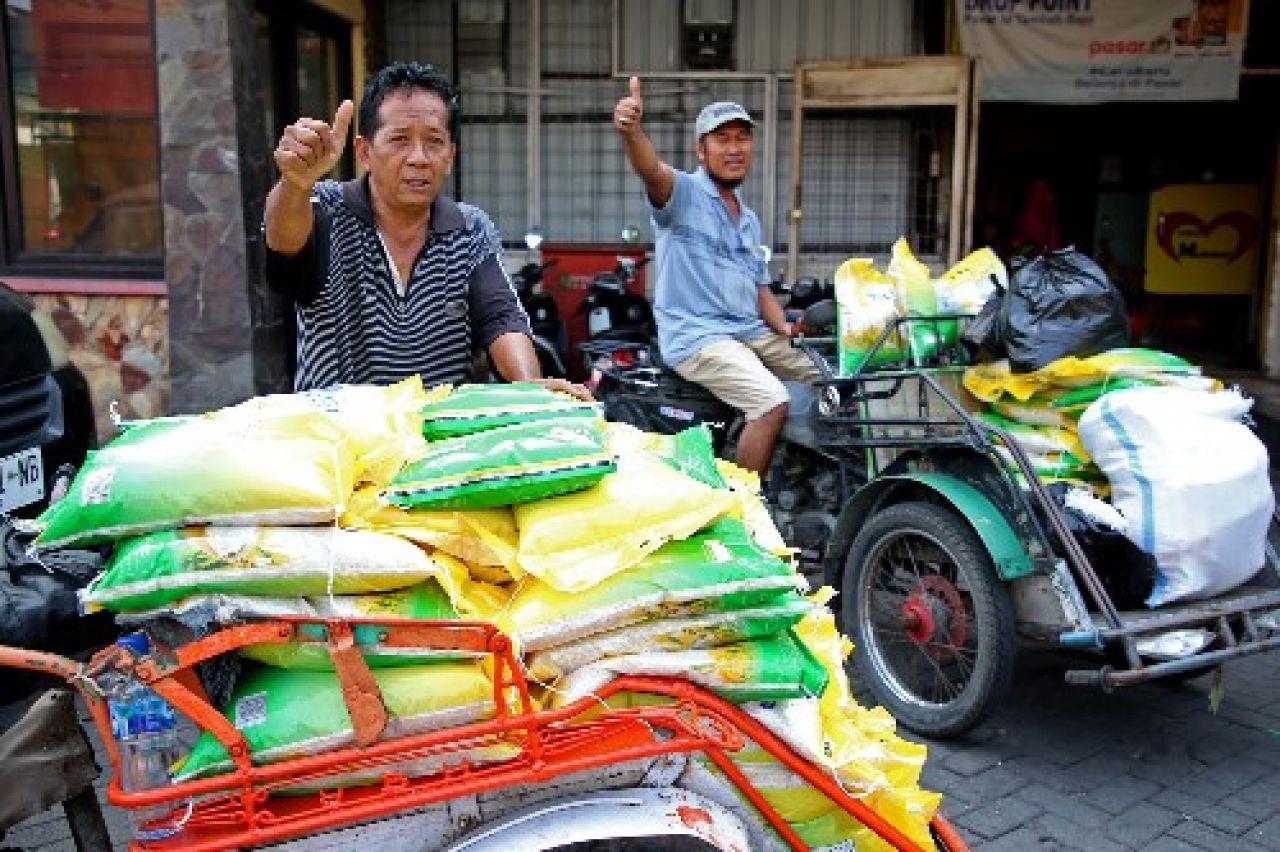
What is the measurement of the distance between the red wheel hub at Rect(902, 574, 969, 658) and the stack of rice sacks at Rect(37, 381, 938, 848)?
71.8 inches

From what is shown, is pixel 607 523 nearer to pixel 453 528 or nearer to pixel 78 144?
pixel 453 528

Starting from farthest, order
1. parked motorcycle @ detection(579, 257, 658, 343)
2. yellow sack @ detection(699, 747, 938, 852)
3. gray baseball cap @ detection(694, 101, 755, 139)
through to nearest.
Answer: parked motorcycle @ detection(579, 257, 658, 343) → gray baseball cap @ detection(694, 101, 755, 139) → yellow sack @ detection(699, 747, 938, 852)

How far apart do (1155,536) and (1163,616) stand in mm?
238

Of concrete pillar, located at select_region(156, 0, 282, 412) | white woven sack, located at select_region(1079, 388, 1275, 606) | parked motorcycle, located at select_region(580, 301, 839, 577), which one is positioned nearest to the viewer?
white woven sack, located at select_region(1079, 388, 1275, 606)

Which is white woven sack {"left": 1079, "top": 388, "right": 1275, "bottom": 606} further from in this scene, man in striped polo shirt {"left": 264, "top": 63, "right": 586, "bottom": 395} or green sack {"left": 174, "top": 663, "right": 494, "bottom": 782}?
green sack {"left": 174, "top": 663, "right": 494, "bottom": 782}

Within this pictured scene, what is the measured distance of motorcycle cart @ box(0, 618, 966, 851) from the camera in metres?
1.60

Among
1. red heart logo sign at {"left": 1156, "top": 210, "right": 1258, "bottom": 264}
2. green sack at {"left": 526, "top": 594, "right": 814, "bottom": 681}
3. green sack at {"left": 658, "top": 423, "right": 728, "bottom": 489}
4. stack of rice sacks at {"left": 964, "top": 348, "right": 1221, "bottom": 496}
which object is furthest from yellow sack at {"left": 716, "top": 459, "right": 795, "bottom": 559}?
red heart logo sign at {"left": 1156, "top": 210, "right": 1258, "bottom": 264}

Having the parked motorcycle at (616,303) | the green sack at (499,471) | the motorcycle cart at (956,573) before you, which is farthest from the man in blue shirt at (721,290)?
the green sack at (499,471)

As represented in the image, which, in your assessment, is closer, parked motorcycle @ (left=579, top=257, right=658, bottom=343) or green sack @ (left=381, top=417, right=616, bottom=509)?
green sack @ (left=381, top=417, right=616, bottom=509)

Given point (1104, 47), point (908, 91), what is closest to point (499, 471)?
point (908, 91)

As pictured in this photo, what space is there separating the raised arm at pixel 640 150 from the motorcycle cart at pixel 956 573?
38.0 inches

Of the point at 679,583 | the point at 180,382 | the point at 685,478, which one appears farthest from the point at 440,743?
the point at 180,382

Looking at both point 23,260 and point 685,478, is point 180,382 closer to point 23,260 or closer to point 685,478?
point 23,260

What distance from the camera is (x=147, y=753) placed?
1682 millimetres
